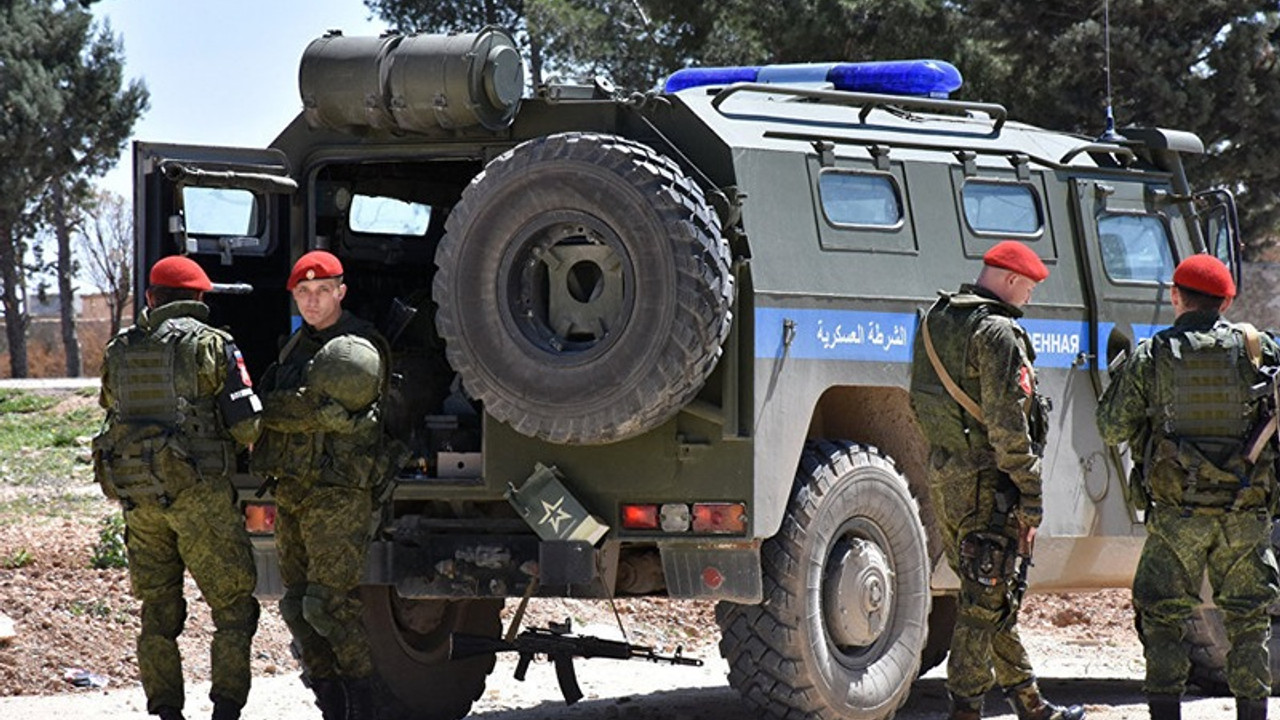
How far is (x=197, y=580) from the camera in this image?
329 inches

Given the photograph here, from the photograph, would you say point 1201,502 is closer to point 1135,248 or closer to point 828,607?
point 828,607

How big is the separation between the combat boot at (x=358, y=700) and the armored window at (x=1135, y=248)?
372 cm

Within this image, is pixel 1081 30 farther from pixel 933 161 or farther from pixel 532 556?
pixel 532 556

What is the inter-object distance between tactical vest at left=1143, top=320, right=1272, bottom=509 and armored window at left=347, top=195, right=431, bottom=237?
11.6 ft

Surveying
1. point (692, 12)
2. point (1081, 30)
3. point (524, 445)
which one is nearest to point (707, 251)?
point (524, 445)

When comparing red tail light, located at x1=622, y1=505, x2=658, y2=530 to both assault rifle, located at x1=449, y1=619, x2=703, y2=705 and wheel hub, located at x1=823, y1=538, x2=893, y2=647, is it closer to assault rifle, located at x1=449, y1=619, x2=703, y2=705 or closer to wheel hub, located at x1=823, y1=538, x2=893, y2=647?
assault rifle, located at x1=449, y1=619, x2=703, y2=705

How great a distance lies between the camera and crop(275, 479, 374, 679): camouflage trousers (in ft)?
27.6

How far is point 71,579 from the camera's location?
12.3 metres

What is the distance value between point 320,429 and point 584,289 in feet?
3.68

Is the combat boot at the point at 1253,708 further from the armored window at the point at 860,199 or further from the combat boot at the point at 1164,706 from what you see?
the armored window at the point at 860,199

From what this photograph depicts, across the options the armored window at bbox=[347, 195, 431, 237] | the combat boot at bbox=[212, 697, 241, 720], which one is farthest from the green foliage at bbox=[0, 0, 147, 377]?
the combat boot at bbox=[212, 697, 241, 720]

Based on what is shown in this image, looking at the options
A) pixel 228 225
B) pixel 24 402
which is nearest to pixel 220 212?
pixel 228 225

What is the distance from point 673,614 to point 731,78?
3718mm

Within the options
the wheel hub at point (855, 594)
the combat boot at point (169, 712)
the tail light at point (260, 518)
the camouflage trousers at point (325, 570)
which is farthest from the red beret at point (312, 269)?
the wheel hub at point (855, 594)
